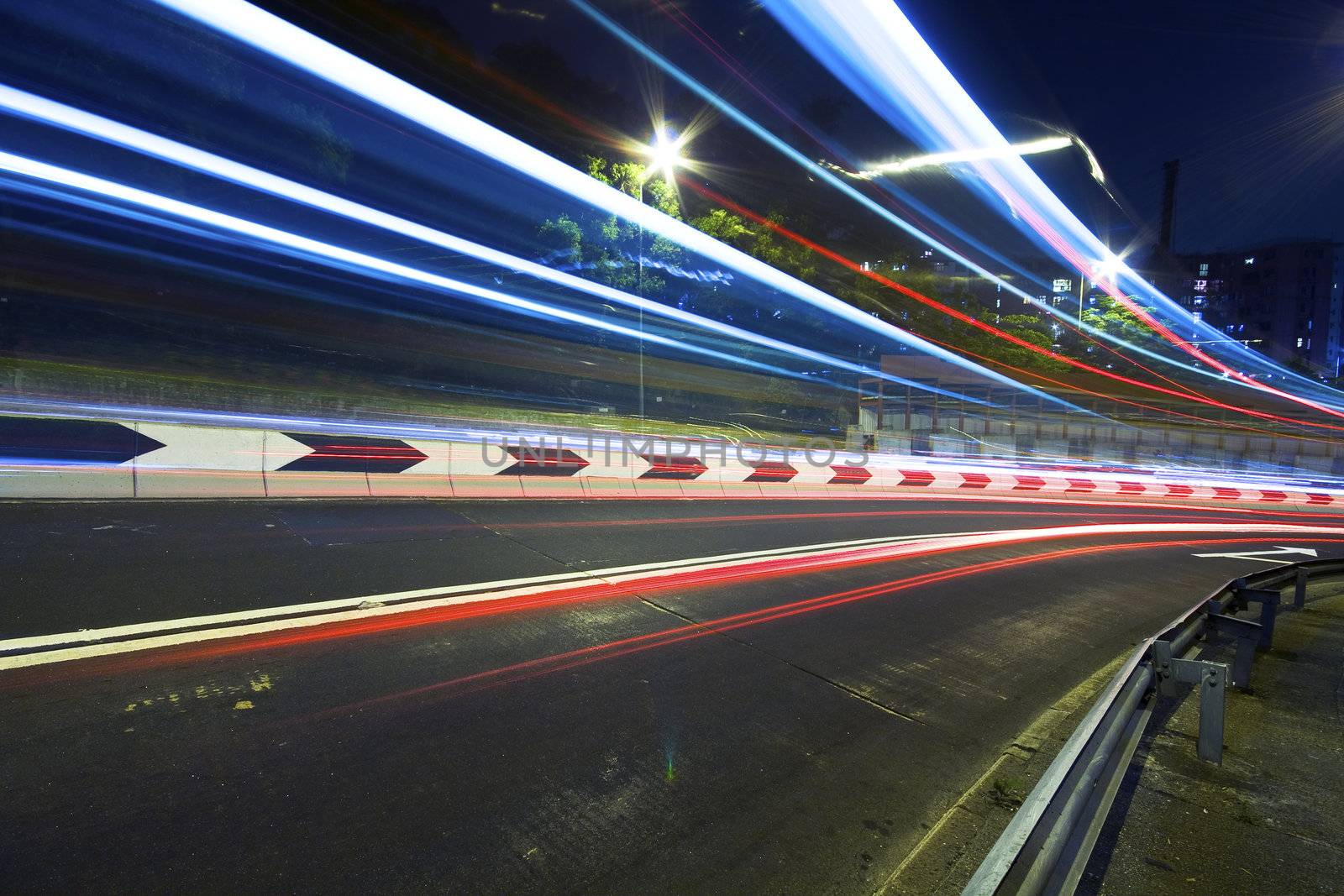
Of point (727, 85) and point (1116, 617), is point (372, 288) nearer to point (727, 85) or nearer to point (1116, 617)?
point (727, 85)

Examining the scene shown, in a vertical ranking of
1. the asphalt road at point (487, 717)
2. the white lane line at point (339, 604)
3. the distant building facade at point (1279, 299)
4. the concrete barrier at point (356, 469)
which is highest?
the distant building facade at point (1279, 299)

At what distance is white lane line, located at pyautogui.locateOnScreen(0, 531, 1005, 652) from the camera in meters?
4.21

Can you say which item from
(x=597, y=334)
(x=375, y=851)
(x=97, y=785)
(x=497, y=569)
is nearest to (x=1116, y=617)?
(x=497, y=569)

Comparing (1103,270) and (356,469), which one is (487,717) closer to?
(356,469)

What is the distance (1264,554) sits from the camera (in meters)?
13.1

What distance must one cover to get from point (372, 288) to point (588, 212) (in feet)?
29.8

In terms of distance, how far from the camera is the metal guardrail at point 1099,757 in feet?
7.70

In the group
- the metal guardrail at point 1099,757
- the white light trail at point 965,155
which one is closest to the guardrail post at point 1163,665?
the metal guardrail at point 1099,757

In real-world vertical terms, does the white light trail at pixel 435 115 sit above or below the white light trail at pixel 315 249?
above

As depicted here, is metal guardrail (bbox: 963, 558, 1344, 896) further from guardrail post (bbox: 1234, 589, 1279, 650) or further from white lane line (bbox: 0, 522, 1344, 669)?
white lane line (bbox: 0, 522, 1344, 669)

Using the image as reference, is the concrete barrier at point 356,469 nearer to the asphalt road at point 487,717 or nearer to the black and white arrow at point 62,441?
the black and white arrow at point 62,441

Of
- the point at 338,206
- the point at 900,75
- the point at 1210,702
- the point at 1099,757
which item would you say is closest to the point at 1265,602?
the point at 1210,702

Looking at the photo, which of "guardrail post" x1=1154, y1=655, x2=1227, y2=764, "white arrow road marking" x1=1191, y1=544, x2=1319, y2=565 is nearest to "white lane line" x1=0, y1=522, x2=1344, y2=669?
"white arrow road marking" x1=1191, y1=544, x2=1319, y2=565

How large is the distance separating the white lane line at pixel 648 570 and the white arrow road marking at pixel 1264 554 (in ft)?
5.96
